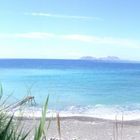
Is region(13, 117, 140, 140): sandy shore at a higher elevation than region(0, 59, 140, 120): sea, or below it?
below

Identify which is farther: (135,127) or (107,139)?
(135,127)

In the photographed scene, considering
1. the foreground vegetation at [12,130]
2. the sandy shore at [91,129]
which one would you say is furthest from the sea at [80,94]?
the sandy shore at [91,129]

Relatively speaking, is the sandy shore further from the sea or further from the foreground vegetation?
the foreground vegetation

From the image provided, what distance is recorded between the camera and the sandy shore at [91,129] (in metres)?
9.07

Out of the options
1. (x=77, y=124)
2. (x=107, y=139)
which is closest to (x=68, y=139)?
(x=107, y=139)

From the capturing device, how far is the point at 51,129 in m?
9.46

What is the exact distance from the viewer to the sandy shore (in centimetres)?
907

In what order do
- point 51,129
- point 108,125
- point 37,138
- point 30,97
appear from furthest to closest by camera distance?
1. point 108,125
2. point 51,129
3. point 30,97
4. point 37,138

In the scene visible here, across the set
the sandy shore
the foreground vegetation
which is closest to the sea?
the foreground vegetation

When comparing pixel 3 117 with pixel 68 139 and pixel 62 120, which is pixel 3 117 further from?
pixel 62 120

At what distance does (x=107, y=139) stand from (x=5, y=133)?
7.64 metres

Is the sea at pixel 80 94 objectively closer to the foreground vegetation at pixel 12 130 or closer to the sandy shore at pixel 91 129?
the foreground vegetation at pixel 12 130

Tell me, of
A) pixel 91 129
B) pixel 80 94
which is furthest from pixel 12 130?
pixel 80 94

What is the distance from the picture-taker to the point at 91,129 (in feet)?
32.9
